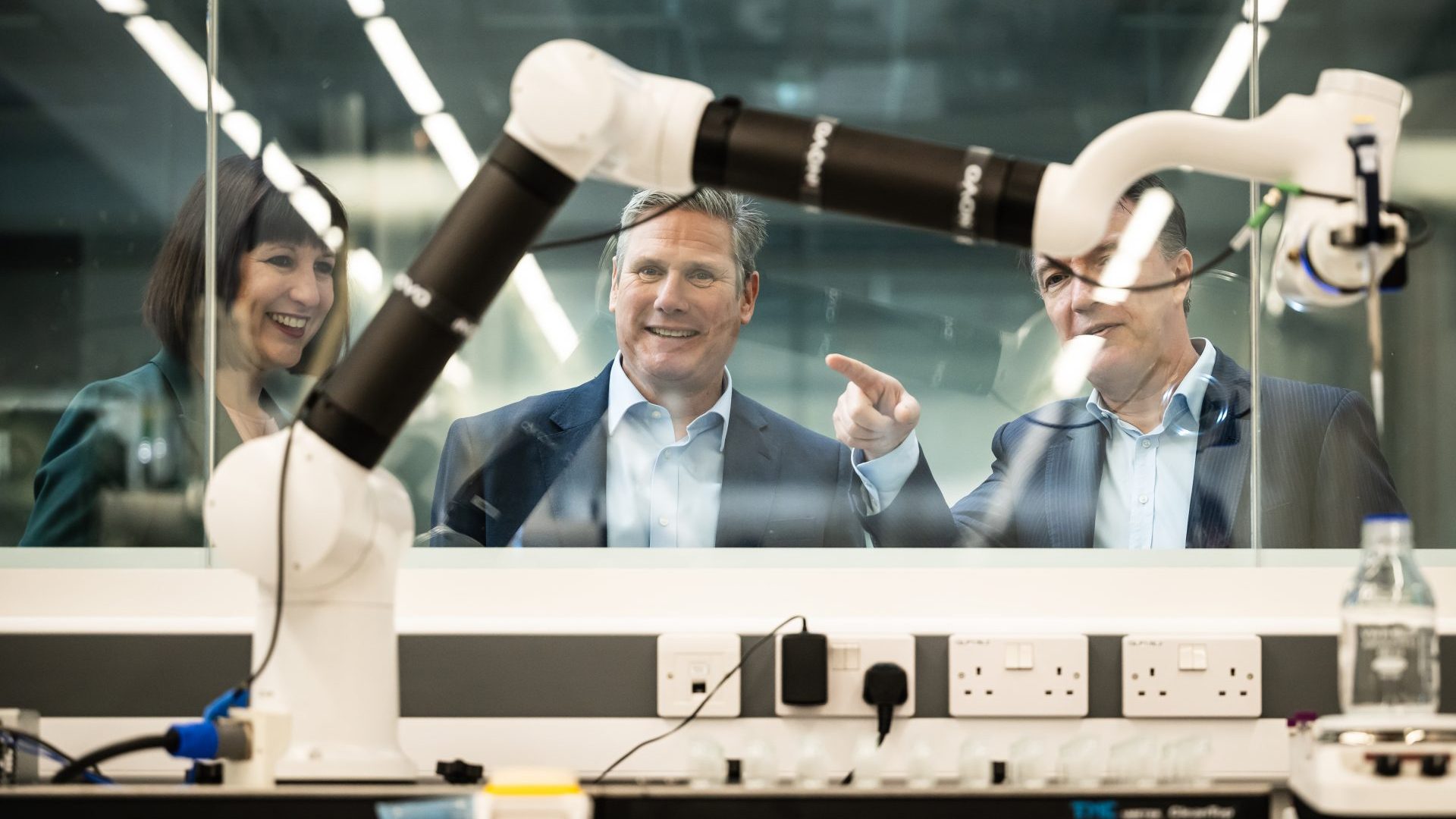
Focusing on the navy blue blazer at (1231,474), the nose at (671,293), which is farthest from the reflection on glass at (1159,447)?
the nose at (671,293)

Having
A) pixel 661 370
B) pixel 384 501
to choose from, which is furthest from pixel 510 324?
pixel 384 501

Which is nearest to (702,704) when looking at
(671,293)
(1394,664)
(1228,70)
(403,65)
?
(671,293)

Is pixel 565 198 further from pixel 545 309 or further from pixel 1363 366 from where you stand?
pixel 1363 366

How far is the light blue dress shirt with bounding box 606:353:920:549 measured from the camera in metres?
1.61

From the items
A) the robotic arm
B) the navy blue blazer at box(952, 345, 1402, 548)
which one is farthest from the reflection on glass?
the robotic arm

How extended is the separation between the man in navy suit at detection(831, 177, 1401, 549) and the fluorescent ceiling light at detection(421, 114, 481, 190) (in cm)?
58

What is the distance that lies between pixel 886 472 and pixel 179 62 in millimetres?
1068

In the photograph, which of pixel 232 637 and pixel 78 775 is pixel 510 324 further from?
pixel 78 775

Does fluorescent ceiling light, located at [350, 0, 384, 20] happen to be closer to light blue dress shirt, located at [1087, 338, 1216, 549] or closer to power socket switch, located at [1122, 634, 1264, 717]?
light blue dress shirt, located at [1087, 338, 1216, 549]

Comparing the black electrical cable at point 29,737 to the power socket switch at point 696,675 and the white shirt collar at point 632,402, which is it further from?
the white shirt collar at point 632,402

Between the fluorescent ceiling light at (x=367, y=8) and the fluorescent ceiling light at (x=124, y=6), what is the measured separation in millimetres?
273

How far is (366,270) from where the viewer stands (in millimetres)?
1672

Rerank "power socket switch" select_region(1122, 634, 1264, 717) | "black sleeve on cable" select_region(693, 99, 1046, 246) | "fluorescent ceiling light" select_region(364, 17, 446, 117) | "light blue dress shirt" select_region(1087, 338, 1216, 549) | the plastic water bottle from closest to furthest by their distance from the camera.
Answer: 1. "black sleeve on cable" select_region(693, 99, 1046, 246)
2. the plastic water bottle
3. "power socket switch" select_region(1122, 634, 1264, 717)
4. "light blue dress shirt" select_region(1087, 338, 1216, 549)
5. "fluorescent ceiling light" select_region(364, 17, 446, 117)

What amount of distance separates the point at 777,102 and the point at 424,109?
47cm
